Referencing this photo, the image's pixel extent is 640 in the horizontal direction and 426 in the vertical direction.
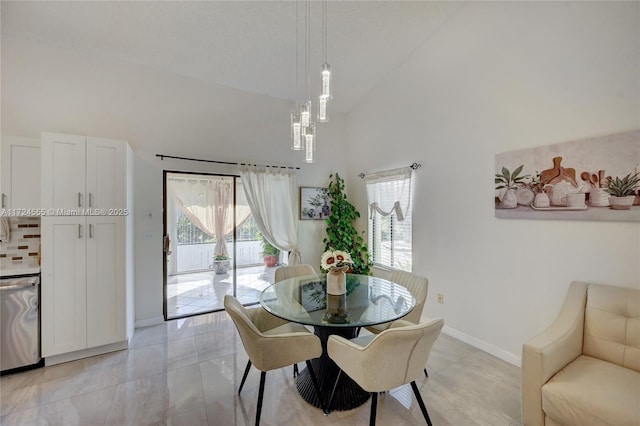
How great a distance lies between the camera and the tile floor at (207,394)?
71.5 inches

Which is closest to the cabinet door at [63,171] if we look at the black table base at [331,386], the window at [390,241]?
the black table base at [331,386]

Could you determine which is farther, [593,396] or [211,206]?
[211,206]

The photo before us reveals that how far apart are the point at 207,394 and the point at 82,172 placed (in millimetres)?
2408

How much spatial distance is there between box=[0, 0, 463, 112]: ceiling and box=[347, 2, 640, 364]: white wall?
0.49 metres

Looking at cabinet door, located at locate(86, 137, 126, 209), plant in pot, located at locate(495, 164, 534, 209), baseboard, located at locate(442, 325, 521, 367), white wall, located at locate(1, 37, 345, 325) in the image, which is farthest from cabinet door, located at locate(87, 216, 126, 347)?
plant in pot, located at locate(495, 164, 534, 209)

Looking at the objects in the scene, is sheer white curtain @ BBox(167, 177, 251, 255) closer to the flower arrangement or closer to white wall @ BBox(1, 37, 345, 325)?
white wall @ BBox(1, 37, 345, 325)

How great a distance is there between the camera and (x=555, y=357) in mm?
1648

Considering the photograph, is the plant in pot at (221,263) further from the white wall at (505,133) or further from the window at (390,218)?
the white wall at (505,133)

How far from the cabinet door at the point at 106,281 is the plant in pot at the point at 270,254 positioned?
2020 millimetres

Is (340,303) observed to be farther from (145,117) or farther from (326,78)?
(145,117)

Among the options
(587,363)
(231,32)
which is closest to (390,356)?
(587,363)

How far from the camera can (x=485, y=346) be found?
8.84ft

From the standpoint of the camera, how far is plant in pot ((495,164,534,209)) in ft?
7.82

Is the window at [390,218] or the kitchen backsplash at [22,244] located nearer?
the kitchen backsplash at [22,244]
